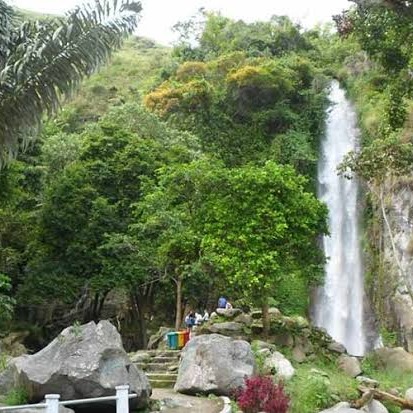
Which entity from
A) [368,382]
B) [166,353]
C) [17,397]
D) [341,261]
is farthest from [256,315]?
[341,261]

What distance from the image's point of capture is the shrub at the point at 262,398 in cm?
1019

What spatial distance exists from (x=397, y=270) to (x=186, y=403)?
13427 millimetres

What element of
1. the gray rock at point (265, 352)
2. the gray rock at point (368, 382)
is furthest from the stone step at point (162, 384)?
the gray rock at point (368, 382)

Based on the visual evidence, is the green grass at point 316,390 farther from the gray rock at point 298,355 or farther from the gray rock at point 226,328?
the gray rock at point 226,328

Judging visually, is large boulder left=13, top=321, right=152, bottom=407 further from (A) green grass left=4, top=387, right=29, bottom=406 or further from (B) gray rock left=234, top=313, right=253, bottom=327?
(B) gray rock left=234, top=313, right=253, bottom=327

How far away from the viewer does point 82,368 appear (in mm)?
9008

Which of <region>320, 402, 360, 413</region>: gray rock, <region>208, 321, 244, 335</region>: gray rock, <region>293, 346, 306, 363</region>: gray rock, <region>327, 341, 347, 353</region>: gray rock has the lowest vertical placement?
<region>320, 402, 360, 413</region>: gray rock

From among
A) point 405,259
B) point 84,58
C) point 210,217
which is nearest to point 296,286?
point 405,259

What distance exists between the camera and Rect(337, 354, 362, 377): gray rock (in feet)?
48.5

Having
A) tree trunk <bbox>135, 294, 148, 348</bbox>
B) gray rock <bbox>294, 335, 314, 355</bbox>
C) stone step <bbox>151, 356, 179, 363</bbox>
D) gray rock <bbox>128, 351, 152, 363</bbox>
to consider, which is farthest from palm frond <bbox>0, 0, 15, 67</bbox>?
tree trunk <bbox>135, 294, 148, 348</bbox>

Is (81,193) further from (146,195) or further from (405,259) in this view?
(405,259)

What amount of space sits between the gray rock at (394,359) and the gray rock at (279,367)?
3958mm

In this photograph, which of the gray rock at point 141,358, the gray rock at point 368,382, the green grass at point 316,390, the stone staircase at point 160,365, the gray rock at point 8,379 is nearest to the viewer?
the gray rock at point 8,379

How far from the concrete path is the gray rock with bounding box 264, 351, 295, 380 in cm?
203
